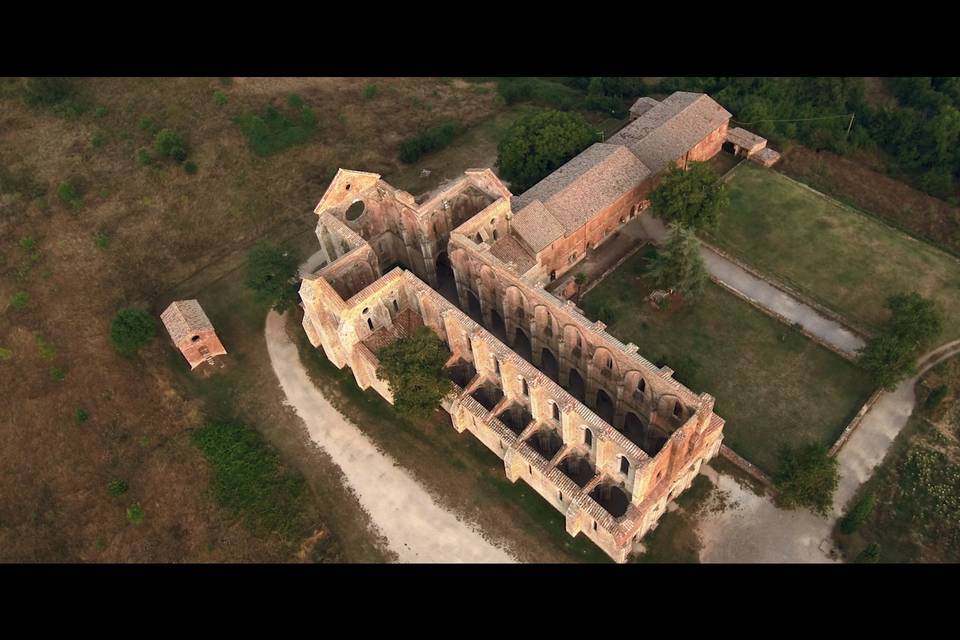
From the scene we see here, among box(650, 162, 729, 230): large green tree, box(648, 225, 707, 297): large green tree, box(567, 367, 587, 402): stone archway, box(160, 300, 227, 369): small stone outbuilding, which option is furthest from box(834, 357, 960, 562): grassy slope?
box(160, 300, 227, 369): small stone outbuilding

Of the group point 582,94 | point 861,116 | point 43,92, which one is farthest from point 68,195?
point 861,116

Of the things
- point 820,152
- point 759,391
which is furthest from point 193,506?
point 820,152

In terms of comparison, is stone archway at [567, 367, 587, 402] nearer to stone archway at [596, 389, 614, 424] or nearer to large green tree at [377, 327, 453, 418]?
stone archway at [596, 389, 614, 424]

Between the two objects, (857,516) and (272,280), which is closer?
(857,516)

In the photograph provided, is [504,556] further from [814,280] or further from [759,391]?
[814,280]

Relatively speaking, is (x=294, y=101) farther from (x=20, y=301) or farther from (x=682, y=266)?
(x=682, y=266)

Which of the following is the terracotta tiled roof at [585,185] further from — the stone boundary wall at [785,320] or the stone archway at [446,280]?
the stone boundary wall at [785,320]

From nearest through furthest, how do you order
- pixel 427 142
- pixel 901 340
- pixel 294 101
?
1. pixel 901 340
2. pixel 427 142
3. pixel 294 101
